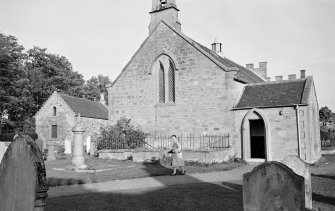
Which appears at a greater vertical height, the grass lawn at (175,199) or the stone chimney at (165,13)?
the stone chimney at (165,13)

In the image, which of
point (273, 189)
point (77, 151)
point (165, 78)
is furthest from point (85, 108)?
point (273, 189)

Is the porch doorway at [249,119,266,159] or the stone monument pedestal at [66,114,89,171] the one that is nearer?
the stone monument pedestal at [66,114,89,171]

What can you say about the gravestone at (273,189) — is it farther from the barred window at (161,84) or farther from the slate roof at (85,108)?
the slate roof at (85,108)

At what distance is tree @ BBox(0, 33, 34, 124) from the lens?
44.2 meters

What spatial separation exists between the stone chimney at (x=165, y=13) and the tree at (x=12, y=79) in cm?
2571

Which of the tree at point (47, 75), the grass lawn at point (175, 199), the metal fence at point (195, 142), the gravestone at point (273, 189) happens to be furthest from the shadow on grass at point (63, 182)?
the tree at point (47, 75)

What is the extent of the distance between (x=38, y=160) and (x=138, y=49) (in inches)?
914

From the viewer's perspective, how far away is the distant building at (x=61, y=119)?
3700 centimetres

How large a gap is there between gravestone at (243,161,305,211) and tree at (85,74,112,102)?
62906 millimetres

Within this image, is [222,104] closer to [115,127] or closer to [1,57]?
[115,127]

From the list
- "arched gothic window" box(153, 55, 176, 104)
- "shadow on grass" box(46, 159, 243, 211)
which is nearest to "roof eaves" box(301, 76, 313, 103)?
"arched gothic window" box(153, 55, 176, 104)

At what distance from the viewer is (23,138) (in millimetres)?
5152

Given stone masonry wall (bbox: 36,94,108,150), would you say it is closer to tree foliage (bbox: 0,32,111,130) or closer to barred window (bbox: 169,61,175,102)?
tree foliage (bbox: 0,32,111,130)

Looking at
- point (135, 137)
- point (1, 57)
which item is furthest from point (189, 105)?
point (1, 57)
